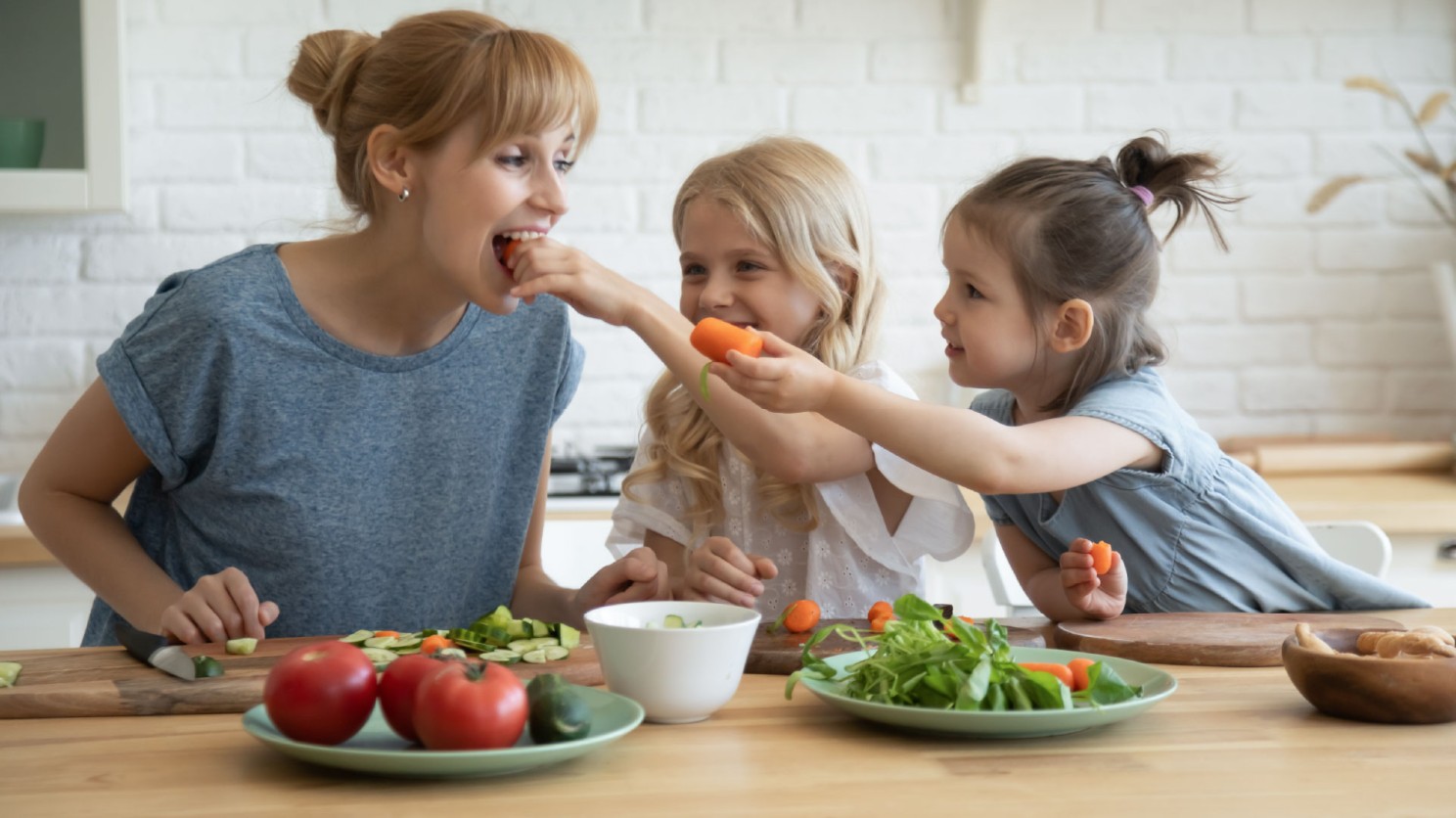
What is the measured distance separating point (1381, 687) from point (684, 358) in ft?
2.59

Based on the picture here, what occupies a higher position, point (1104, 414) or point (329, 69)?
point (329, 69)

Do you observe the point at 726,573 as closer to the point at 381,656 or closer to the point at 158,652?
the point at 381,656

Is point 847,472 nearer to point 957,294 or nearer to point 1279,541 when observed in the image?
point 957,294

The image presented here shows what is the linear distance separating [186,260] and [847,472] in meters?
1.90

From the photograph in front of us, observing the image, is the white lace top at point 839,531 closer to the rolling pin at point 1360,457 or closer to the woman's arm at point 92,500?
the woman's arm at point 92,500

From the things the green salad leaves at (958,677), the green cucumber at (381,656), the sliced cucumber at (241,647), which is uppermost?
the green salad leaves at (958,677)

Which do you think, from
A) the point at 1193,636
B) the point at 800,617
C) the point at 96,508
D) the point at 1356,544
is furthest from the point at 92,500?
the point at 1356,544

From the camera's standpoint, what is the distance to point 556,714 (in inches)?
35.6

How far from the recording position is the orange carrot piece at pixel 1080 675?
1.09 metres

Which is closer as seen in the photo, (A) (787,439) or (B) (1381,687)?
(B) (1381,687)

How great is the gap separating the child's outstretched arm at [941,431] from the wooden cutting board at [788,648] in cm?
15

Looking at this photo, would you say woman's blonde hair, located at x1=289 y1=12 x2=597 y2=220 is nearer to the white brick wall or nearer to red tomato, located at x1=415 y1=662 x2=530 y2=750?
red tomato, located at x1=415 y1=662 x2=530 y2=750

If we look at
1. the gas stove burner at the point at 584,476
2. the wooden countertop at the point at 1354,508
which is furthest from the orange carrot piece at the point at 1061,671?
the gas stove burner at the point at 584,476

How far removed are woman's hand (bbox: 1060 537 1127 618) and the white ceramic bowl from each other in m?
0.45
